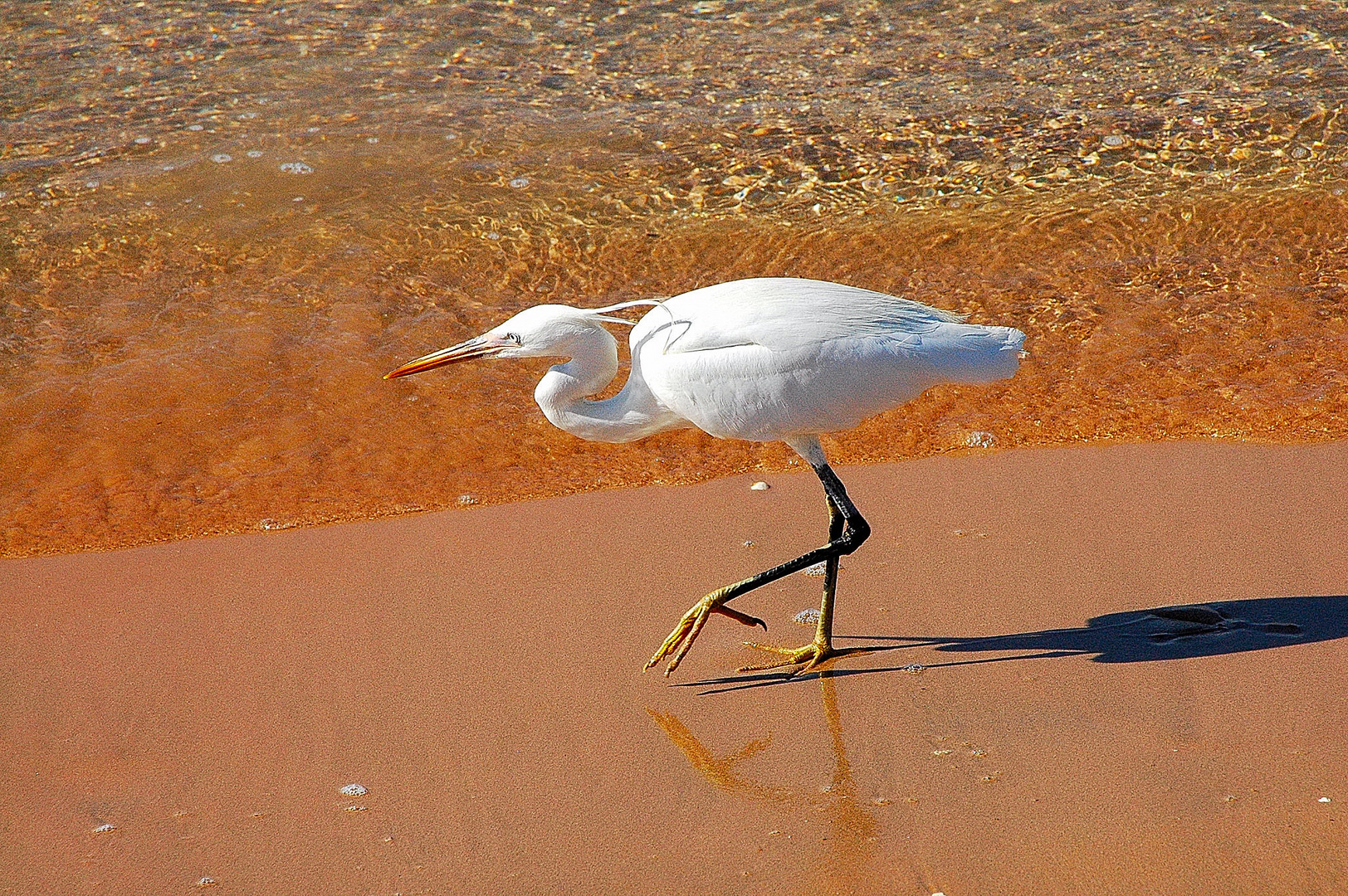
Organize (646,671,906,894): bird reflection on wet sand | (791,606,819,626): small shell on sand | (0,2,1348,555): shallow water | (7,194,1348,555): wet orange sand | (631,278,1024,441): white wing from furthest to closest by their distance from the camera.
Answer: (0,2,1348,555): shallow water < (7,194,1348,555): wet orange sand < (791,606,819,626): small shell on sand < (631,278,1024,441): white wing < (646,671,906,894): bird reflection on wet sand

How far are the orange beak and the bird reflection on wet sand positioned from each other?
107 cm

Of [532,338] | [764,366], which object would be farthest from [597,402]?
[764,366]

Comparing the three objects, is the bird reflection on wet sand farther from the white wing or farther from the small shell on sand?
the white wing

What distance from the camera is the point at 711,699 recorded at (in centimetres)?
316

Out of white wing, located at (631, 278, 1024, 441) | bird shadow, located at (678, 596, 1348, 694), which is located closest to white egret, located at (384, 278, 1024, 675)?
white wing, located at (631, 278, 1024, 441)

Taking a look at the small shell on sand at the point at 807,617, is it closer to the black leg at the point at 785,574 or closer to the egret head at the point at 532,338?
the black leg at the point at 785,574

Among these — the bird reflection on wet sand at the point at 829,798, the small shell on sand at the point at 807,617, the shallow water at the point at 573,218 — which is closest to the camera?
the bird reflection on wet sand at the point at 829,798

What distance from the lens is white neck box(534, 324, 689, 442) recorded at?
11.0ft

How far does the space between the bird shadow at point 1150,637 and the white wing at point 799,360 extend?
66cm

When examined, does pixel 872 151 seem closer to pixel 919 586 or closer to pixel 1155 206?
pixel 1155 206

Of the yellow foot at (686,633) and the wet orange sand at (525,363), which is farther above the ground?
the yellow foot at (686,633)

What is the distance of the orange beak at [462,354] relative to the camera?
3262 millimetres

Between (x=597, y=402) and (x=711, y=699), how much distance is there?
912 mm

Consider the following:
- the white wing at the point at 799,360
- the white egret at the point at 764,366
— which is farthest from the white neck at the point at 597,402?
the white wing at the point at 799,360
